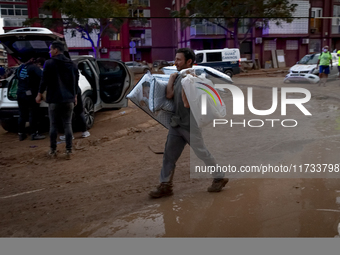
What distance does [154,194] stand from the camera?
3816 millimetres

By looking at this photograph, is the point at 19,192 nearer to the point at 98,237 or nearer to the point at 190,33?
the point at 98,237

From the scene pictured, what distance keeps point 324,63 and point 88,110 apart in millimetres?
9622

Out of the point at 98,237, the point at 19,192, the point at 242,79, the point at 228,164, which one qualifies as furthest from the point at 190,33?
the point at 98,237

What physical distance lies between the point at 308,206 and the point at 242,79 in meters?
9.31

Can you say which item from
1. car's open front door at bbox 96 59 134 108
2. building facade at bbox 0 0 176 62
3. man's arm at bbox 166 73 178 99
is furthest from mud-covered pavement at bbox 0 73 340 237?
building facade at bbox 0 0 176 62

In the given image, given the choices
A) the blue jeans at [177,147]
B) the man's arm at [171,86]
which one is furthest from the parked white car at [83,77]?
the blue jeans at [177,147]

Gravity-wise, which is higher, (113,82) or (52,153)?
(113,82)

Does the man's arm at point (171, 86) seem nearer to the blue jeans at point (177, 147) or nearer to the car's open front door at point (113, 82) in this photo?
the blue jeans at point (177, 147)

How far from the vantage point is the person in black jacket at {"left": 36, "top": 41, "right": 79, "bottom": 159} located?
17.2 ft

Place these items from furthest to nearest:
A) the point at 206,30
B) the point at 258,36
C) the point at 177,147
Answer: the point at 206,30 < the point at 258,36 < the point at 177,147

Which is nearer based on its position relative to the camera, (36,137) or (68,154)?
(68,154)

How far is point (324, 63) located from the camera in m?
12.9

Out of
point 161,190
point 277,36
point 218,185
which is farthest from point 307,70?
point 161,190

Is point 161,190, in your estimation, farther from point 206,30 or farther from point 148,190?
point 206,30
